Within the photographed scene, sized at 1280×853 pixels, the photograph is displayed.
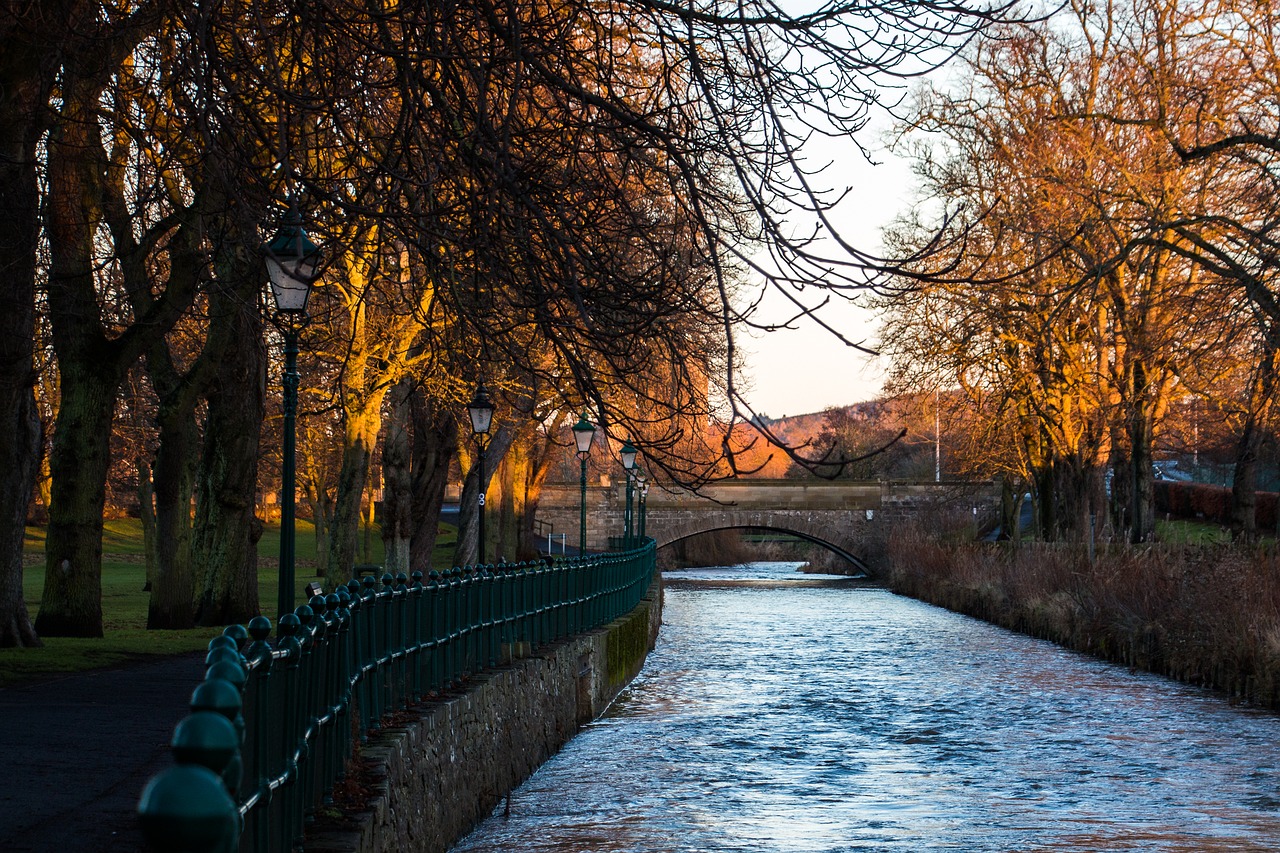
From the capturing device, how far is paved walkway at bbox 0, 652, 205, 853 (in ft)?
20.5

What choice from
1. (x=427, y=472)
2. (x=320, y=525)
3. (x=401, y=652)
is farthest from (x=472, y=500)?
(x=401, y=652)

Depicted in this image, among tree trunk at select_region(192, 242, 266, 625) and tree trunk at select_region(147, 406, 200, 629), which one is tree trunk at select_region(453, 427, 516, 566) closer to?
tree trunk at select_region(147, 406, 200, 629)

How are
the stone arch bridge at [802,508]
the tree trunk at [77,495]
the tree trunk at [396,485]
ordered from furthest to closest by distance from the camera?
the stone arch bridge at [802,508] → the tree trunk at [396,485] → the tree trunk at [77,495]

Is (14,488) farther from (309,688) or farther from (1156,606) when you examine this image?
(1156,606)

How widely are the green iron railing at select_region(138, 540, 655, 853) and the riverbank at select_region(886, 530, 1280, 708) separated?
864 cm

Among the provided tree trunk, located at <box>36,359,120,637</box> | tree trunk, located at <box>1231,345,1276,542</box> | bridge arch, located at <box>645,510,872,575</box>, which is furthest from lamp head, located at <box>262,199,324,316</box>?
bridge arch, located at <box>645,510,872,575</box>

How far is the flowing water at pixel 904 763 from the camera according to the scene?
10.5 metres

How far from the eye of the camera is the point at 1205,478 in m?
92.8

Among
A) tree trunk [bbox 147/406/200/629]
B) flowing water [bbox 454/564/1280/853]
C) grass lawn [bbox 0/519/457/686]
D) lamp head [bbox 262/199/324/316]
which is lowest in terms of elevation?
flowing water [bbox 454/564/1280/853]

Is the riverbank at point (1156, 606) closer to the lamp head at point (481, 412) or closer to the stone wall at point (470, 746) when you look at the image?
the stone wall at point (470, 746)

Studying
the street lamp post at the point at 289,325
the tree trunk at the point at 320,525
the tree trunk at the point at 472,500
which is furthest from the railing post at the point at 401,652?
the tree trunk at the point at 320,525

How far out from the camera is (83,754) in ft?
27.4

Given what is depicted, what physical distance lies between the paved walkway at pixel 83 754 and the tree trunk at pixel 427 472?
18295 mm

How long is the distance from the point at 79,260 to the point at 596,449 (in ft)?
91.5
